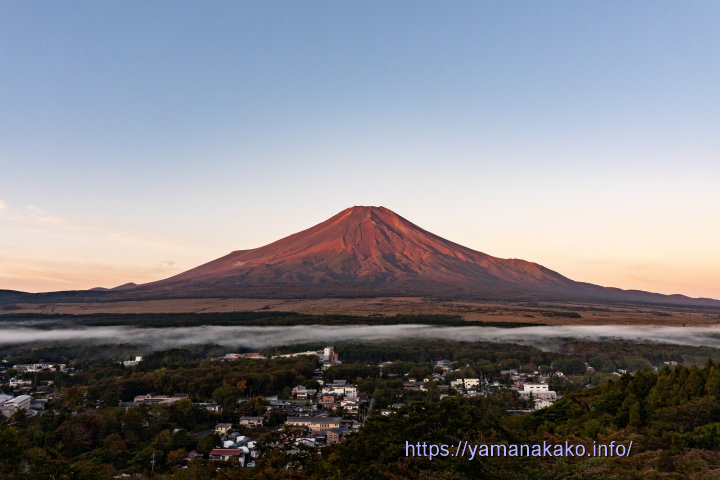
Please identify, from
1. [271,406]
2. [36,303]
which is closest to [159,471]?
[271,406]

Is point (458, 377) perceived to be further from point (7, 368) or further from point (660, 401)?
point (7, 368)

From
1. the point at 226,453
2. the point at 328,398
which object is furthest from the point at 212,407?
the point at 226,453

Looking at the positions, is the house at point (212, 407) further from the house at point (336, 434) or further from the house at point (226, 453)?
the house at point (226, 453)

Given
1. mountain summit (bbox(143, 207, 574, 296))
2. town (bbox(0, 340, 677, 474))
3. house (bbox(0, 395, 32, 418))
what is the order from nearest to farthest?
town (bbox(0, 340, 677, 474)) → house (bbox(0, 395, 32, 418)) → mountain summit (bbox(143, 207, 574, 296))

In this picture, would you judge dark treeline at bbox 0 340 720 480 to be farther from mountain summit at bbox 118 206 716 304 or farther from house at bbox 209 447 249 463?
mountain summit at bbox 118 206 716 304

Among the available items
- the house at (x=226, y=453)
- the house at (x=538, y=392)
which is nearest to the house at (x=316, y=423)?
the house at (x=226, y=453)

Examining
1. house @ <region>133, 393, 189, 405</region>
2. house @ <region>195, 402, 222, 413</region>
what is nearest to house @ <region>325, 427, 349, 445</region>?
house @ <region>195, 402, 222, 413</region>
